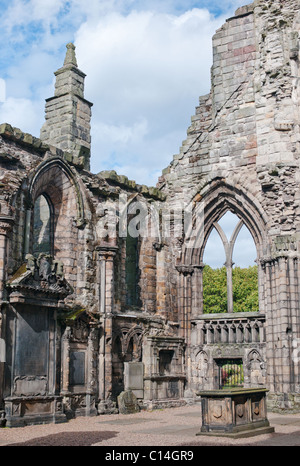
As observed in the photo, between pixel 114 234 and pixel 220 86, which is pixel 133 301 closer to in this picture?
pixel 114 234

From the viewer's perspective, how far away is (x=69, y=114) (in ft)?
63.8

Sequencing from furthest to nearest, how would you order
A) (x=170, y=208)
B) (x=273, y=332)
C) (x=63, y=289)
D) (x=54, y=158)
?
(x=170, y=208)
(x=273, y=332)
(x=54, y=158)
(x=63, y=289)

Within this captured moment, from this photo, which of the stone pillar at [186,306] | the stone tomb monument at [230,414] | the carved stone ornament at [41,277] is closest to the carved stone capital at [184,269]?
the stone pillar at [186,306]

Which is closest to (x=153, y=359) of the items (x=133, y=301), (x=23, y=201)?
(x=133, y=301)

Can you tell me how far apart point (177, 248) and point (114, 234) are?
2694 millimetres

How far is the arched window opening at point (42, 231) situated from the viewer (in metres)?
14.3

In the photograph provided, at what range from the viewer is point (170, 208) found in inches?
674

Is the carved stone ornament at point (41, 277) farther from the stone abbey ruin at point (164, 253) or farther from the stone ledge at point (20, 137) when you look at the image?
the stone ledge at point (20, 137)

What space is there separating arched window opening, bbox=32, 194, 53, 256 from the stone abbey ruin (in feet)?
0.13

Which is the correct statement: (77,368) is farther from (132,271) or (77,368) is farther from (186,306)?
(186,306)

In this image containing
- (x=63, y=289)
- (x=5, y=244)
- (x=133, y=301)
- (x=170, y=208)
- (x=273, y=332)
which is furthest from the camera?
(x=170, y=208)

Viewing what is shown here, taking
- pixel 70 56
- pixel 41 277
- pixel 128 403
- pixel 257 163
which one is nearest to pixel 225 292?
pixel 70 56

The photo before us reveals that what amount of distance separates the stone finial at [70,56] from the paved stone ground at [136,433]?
474 inches

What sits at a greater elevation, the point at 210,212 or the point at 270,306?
the point at 210,212
